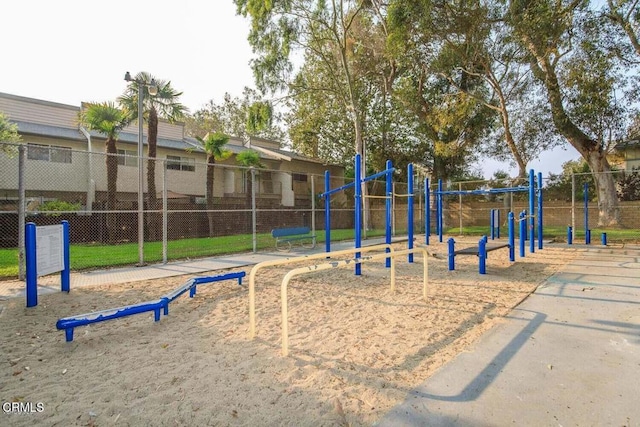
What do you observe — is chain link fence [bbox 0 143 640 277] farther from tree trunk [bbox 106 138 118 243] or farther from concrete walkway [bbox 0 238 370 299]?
concrete walkway [bbox 0 238 370 299]

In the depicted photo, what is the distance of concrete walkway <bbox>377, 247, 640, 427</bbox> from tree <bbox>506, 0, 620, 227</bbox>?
12598mm

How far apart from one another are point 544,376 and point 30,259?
6.08 metres

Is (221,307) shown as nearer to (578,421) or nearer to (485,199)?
(578,421)

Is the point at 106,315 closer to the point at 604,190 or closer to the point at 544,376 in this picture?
the point at 544,376

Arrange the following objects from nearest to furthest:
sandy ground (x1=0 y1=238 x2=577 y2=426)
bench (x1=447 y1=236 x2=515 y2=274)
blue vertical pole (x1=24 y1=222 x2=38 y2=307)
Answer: sandy ground (x1=0 y1=238 x2=577 y2=426) → blue vertical pole (x1=24 y1=222 x2=38 y2=307) → bench (x1=447 y1=236 x2=515 y2=274)

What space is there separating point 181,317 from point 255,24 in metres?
19.4

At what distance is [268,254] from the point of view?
456 inches

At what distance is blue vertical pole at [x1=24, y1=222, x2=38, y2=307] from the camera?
197 inches

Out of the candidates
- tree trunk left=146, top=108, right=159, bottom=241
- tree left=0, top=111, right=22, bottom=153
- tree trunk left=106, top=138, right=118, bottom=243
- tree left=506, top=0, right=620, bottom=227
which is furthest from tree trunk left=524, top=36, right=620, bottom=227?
tree left=0, top=111, right=22, bottom=153

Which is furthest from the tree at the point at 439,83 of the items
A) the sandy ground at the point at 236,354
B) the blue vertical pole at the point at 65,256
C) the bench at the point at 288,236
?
the blue vertical pole at the point at 65,256

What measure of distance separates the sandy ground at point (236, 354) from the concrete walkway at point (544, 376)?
0.20 metres

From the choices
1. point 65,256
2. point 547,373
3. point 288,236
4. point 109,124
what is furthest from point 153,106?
point 547,373

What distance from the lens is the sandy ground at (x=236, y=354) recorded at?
2.59m

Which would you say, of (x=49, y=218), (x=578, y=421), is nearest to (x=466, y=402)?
(x=578, y=421)
